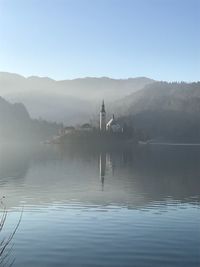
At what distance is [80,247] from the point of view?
3033cm

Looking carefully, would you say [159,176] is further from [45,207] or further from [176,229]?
[176,229]

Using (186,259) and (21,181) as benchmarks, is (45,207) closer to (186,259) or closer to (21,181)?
(186,259)

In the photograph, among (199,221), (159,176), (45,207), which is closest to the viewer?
(199,221)

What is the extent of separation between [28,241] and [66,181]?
3961cm

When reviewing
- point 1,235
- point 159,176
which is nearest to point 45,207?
point 1,235

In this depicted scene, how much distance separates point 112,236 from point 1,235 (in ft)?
26.7

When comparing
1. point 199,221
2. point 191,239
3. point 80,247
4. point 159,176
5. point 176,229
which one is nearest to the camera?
point 80,247

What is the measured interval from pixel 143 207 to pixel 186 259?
18.2 m

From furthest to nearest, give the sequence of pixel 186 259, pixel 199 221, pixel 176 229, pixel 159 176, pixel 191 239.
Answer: pixel 159 176 → pixel 199 221 → pixel 176 229 → pixel 191 239 → pixel 186 259

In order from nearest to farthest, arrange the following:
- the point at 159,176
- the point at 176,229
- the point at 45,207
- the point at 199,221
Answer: the point at 176,229 → the point at 199,221 → the point at 45,207 → the point at 159,176

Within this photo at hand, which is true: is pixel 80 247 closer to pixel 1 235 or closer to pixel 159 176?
pixel 1 235

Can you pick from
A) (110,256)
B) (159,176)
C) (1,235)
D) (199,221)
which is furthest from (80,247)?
(159,176)

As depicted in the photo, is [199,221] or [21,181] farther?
[21,181]

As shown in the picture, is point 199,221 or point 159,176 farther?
point 159,176
